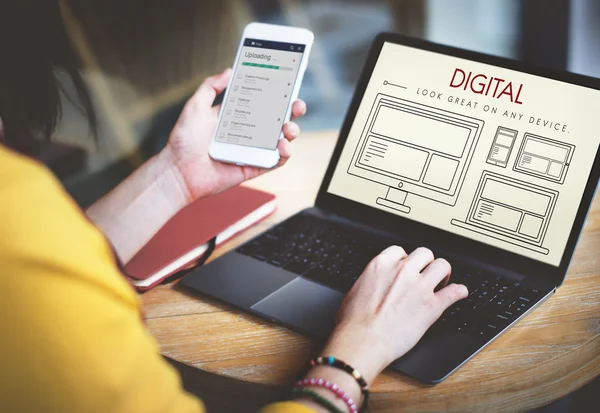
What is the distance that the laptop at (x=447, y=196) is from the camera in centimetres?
91

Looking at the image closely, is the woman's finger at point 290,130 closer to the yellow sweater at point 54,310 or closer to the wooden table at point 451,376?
the wooden table at point 451,376

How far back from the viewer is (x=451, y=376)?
0.79 meters

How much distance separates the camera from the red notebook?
3.25ft

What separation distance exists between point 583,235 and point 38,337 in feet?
2.79

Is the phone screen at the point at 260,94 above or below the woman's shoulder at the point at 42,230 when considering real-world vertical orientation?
above

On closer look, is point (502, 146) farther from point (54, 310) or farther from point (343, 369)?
point (54, 310)

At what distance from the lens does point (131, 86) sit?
3143 millimetres

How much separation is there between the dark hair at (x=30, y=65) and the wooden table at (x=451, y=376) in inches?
12.5

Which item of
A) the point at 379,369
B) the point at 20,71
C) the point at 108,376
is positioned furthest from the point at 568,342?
the point at 20,71

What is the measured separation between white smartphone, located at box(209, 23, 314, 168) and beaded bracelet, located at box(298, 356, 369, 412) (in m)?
0.40

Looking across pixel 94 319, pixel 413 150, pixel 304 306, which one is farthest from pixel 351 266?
pixel 94 319

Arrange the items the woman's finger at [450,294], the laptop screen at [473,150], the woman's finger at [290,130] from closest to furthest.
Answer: the woman's finger at [450,294], the laptop screen at [473,150], the woman's finger at [290,130]

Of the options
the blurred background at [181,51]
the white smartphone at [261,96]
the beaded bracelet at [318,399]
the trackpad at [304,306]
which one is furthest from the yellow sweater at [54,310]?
the blurred background at [181,51]

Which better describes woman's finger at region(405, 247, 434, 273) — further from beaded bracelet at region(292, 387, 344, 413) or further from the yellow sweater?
the yellow sweater
